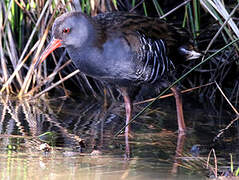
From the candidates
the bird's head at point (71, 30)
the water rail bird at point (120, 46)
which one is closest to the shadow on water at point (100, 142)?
the water rail bird at point (120, 46)

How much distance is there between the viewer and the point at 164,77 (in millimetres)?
4855

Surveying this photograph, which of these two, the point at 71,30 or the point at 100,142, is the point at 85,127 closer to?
the point at 100,142

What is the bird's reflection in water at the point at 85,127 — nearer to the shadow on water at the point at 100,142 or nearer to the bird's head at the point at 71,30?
the shadow on water at the point at 100,142

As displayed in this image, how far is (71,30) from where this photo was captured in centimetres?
417

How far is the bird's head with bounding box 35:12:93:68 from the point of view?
13.6ft

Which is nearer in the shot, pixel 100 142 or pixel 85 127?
pixel 100 142

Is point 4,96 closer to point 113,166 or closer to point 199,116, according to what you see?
point 199,116

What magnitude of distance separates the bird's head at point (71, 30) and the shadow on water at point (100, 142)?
0.73 meters

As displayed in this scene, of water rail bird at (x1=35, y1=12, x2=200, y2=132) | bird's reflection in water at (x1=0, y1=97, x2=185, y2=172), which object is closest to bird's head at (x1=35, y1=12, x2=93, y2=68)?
water rail bird at (x1=35, y1=12, x2=200, y2=132)

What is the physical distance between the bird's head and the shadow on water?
0.73 meters

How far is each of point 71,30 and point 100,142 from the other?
0.92m

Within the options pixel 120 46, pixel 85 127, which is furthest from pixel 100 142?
pixel 120 46

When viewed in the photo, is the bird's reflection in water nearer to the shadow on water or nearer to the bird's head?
the shadow on water

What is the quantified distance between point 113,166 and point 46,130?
1186 millimetres
